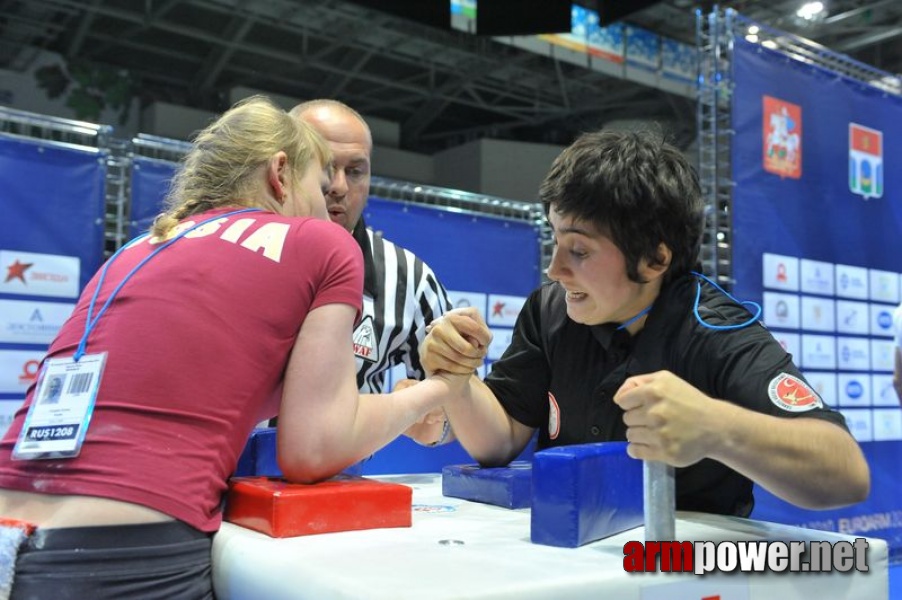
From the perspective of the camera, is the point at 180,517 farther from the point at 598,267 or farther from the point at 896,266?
the point at 896,266

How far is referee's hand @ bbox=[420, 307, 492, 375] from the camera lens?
3.89ft

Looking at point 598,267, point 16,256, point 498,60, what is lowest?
point 598,267

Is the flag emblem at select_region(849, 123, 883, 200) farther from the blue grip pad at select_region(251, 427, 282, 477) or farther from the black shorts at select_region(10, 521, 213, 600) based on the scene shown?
the black shorts at select_region(10, 521, 213, 600)

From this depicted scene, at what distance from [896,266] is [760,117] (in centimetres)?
134

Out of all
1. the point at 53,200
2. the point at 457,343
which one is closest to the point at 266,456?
the point at 457,343

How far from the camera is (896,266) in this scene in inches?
165

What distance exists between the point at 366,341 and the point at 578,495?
1339mm

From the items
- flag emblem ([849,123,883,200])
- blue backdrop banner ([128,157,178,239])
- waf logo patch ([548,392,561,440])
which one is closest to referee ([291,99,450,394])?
waf logo patch ([548,392,561,440])

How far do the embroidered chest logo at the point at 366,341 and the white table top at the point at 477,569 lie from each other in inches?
44.2

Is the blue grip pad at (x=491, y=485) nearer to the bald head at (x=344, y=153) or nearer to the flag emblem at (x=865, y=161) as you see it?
the bald head at (x=344, y=153)

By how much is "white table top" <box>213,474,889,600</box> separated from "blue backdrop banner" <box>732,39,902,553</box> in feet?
8.51

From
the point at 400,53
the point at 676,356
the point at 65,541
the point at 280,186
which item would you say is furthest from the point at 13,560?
the point at 400,53

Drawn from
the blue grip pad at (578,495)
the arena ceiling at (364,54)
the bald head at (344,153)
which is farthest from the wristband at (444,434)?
the arena ceiling at (364,54)

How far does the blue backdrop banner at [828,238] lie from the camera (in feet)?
11.5
